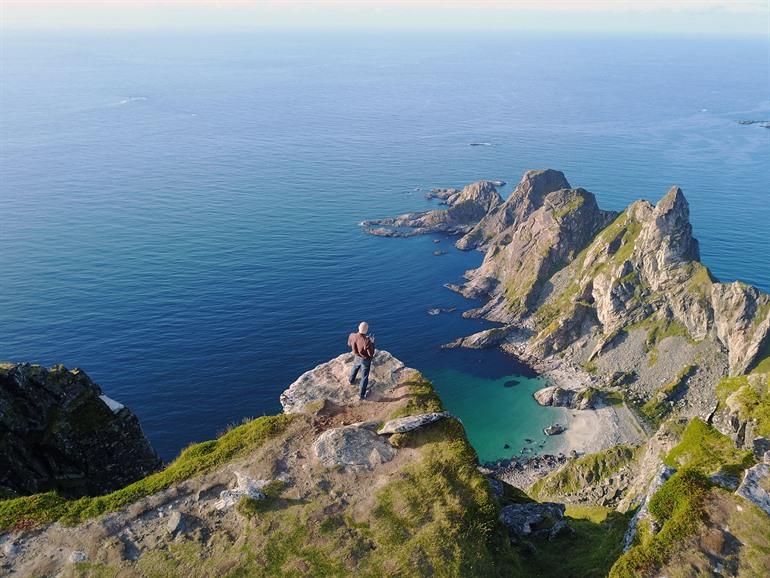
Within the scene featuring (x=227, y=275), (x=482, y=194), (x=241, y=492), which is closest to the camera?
(x=241, y=492)

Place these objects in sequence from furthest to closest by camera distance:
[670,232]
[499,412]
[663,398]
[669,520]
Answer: [670,232] → [499,412] → [663,398] → [669,520]

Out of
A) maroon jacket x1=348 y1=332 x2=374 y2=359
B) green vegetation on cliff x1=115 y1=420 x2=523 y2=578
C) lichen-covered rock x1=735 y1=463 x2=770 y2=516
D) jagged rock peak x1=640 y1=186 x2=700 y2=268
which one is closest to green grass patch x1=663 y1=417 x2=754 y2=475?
lichen-covered rock x1=735 y1=463 x2=770 y2=516

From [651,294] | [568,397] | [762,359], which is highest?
[651,294]

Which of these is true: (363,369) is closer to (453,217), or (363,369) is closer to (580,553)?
(580,553)

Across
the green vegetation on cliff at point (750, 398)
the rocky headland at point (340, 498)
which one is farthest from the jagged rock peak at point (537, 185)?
the green vegetation on cliff at point (750, 398)

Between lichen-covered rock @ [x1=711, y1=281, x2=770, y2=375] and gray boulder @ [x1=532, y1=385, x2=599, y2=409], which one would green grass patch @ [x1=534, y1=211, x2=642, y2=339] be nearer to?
gray boulder @ [x1=532, y1=385, x2=599, y2=409]

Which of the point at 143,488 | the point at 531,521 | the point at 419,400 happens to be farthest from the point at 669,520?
the point at 143,488

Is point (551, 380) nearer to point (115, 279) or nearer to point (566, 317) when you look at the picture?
point (566, 317)
